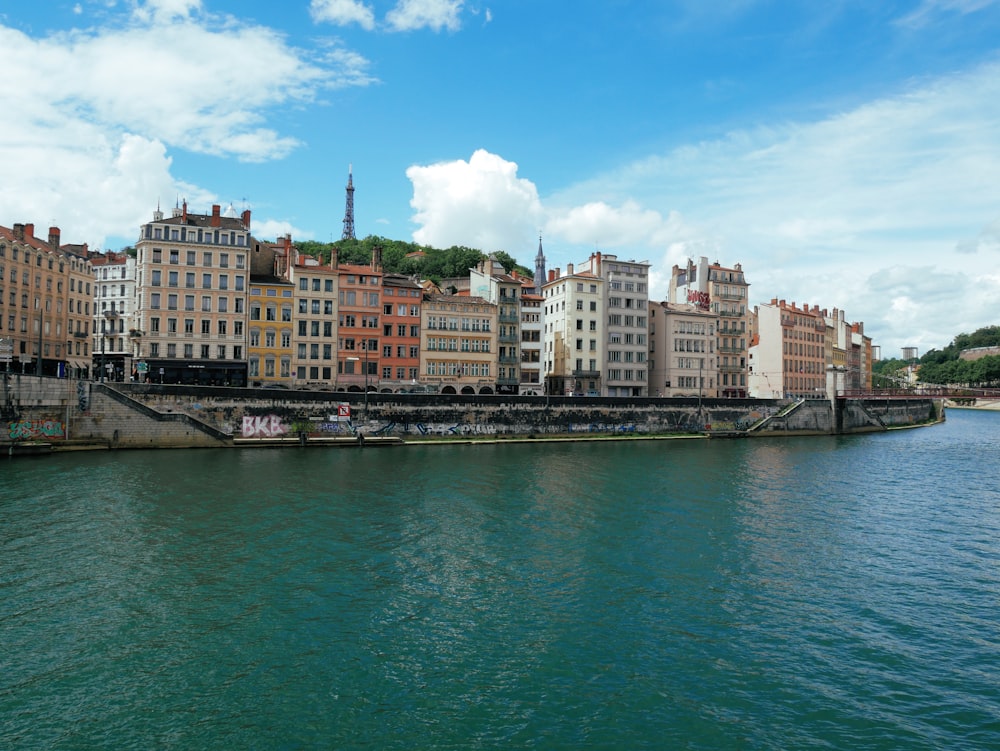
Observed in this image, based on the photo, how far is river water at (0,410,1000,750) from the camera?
49.1 feet

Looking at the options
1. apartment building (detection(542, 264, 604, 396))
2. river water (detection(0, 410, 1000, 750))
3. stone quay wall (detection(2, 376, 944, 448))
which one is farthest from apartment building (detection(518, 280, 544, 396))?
river water (detection(0, 410, 1000, 750))

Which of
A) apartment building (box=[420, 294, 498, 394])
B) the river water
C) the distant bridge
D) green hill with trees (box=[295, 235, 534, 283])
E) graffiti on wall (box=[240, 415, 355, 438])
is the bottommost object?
the river water

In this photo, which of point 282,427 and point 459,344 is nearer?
point 282,427

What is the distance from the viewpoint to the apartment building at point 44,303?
225 feet

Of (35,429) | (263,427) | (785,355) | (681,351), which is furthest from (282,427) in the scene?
(785,355)

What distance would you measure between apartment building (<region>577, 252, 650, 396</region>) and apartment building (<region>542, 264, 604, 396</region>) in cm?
139

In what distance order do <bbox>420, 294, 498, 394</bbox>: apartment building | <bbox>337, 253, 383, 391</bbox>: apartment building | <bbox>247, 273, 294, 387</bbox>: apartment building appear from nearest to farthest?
<bbox>247, 273, 294, 387</bbox>: apartment building, <bbox>337, 253, 383, 391</bbox>: apartment building, <bbox>420, 294, 498, 394</bbox>: apartment building

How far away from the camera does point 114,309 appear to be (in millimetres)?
101688

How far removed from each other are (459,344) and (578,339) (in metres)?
18.8

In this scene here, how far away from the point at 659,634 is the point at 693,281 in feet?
338

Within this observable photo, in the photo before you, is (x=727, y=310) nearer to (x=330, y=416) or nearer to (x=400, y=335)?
(x=400, y=335)

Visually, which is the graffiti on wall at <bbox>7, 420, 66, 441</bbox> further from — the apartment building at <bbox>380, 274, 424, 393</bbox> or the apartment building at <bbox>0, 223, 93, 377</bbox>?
the apartment building at <bbox>380, 274, 424, 393</bbox>

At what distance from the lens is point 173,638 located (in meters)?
18.8

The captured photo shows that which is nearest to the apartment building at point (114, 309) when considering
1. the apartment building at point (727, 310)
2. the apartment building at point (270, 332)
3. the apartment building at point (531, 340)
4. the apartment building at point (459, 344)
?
the apartment building at point (270, 332)
